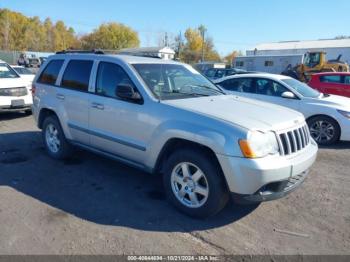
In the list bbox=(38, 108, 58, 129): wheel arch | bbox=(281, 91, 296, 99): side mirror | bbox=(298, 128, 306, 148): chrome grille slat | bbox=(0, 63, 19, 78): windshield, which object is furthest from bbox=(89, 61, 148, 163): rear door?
bbox=(0, 63, 19, 78): windshield

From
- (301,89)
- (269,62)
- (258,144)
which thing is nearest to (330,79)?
(301,89)

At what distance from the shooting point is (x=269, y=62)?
34.5 meters

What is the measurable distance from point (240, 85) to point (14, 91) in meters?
6.38

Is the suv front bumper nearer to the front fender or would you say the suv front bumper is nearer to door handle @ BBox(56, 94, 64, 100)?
the front fender

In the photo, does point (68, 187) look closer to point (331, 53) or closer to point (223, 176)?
point (223, 176)

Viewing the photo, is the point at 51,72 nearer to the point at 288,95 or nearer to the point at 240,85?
the point at 240,85

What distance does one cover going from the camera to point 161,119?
3.89m

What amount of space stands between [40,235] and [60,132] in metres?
2.52

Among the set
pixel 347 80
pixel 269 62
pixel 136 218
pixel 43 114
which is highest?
pixel 269 62

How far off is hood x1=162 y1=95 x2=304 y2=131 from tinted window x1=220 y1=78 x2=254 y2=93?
4.16 metres

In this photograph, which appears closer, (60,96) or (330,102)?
(60,96)

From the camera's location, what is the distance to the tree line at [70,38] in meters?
83.3

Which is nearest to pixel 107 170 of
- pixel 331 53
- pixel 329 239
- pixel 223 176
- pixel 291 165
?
pixel 223 176

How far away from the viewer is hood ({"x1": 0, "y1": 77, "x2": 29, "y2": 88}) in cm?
900
